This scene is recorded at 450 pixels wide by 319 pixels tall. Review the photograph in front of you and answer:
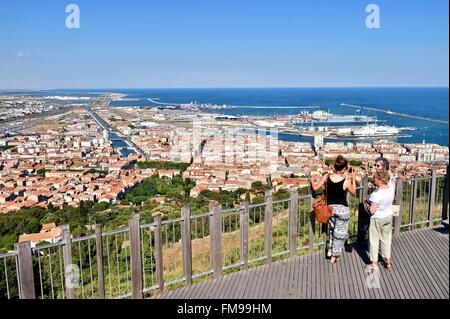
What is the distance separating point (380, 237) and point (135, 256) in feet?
8.04

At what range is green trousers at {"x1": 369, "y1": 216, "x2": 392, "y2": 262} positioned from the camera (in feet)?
13.6

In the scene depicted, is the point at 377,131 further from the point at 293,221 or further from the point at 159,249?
the point at 159,249

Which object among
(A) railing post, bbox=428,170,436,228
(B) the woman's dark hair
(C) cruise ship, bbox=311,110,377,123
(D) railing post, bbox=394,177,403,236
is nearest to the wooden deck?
(D) railing post, bbox=394,177,403,236

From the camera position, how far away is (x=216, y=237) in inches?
165

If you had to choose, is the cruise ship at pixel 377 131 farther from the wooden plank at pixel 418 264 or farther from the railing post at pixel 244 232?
the railing post at pixel 244 232

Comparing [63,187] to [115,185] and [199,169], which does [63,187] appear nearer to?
[115,185]

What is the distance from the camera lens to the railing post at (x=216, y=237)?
413 cm

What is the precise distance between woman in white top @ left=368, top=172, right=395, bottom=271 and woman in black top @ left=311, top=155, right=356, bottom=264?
232 mm

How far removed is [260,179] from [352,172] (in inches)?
1097

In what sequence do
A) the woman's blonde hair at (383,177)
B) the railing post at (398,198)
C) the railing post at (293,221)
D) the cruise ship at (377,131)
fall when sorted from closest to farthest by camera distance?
1. the woman's blonde hair at (383,177)
2. the railing post at (293,221)
3. the railing post at (398,198)
4. the cruise ship at (377,131)

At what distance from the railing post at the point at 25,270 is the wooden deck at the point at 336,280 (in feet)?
3.69

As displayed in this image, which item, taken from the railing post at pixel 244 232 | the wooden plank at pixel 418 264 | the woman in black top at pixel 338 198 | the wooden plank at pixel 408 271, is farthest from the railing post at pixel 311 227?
the wooden plank at pixel 418 264

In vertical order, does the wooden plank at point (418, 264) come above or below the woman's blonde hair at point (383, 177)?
below

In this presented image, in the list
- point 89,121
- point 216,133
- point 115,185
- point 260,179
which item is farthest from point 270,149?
point 89,121
